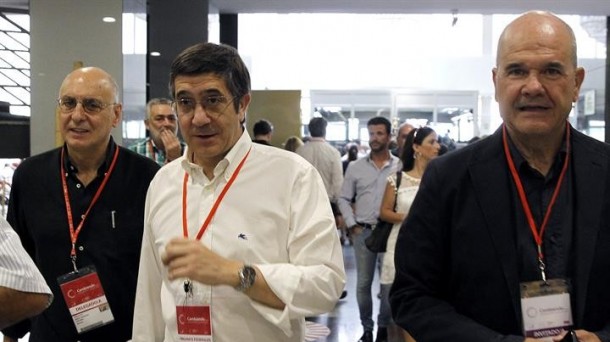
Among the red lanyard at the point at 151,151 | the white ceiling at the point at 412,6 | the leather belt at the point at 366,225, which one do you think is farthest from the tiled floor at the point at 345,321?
the white ceiling at the point at 412,6

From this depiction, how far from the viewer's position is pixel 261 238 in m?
1.62

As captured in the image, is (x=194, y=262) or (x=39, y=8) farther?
(x=39, y=8)

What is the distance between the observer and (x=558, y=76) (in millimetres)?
1466

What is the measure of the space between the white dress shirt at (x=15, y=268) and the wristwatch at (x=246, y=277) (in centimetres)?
44

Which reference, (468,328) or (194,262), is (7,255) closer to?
(194,262)

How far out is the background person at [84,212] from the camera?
2133mm

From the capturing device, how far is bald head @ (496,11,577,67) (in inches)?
57.8

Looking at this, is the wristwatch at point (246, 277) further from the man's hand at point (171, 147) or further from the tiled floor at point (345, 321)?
the tiled floor at point (345, 321)

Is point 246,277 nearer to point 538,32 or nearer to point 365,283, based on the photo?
point 538,32

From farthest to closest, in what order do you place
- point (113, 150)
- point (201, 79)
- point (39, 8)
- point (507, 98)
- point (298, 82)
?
point (298, 82)
point (39, 8)
point (113, 150)
point (201, 79)
point (507, 98)

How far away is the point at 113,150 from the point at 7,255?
1034 millimetres

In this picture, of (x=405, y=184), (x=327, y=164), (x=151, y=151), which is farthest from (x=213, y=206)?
(x=327, y=164)

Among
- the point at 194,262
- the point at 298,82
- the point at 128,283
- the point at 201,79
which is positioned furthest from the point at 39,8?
the point at 298,82

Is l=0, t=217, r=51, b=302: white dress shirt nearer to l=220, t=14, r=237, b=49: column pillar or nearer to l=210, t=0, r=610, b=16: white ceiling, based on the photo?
l=210, t=0, r=610, b=16: white ceiling
